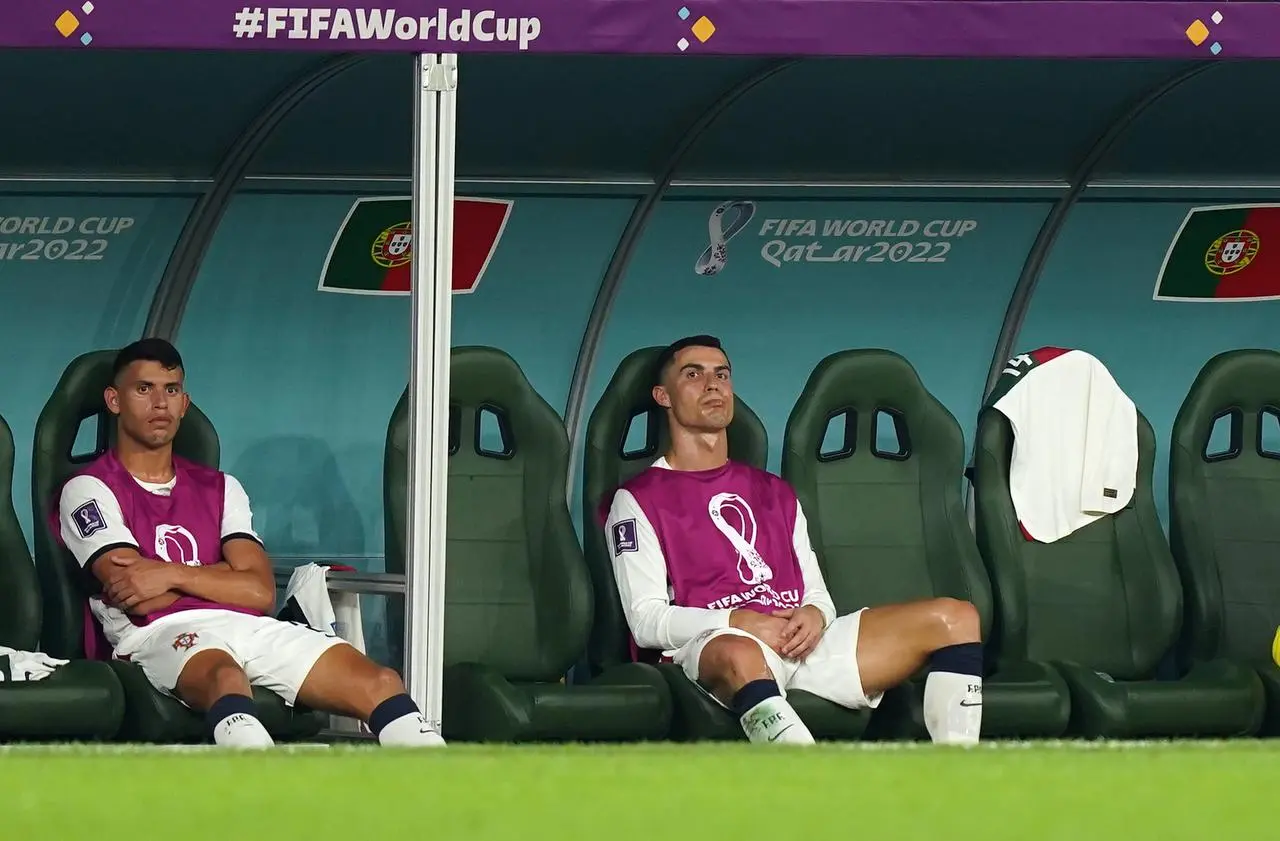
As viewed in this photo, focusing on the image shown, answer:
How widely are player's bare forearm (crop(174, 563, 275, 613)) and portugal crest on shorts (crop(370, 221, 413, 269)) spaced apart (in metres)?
1.52

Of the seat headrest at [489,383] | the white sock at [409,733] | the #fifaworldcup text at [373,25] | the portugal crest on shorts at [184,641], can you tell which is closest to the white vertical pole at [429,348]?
the #fifaworldcup text at [373,25]

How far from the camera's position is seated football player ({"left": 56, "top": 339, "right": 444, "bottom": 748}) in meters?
5.09

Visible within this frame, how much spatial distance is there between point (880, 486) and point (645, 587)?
0.92 meters

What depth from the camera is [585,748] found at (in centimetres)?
377

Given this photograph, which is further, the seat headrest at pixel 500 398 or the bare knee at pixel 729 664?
the seat headrest at pixel 500 398

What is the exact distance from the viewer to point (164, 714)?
16.8 ft

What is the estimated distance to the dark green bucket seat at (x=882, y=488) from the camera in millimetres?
6070

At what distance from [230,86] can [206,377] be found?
3.52ft

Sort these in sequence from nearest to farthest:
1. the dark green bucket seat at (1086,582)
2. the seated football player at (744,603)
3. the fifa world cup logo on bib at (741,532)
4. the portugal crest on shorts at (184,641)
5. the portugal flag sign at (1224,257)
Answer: the portugal crest on shorts at (184,641), the seated football player at (744,603), the fifa world cup logo on bib at (741,532), the dark green bucket seat at (1086,582), the portugal flag sign at (1224,257)

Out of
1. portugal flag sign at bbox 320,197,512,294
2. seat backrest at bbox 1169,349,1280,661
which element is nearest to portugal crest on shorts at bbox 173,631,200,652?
portugal flag sign at bbox 320,197,512,294

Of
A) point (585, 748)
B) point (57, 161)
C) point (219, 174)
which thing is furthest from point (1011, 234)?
point (585, 748)

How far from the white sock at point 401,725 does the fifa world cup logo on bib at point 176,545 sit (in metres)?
0.84

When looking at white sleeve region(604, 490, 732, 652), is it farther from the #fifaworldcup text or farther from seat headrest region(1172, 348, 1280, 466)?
seat headrest region(1172, 348, 1280, 466)

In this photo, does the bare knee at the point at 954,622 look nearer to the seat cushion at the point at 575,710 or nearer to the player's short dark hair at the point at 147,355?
the seat cushion at the point at 575,710
